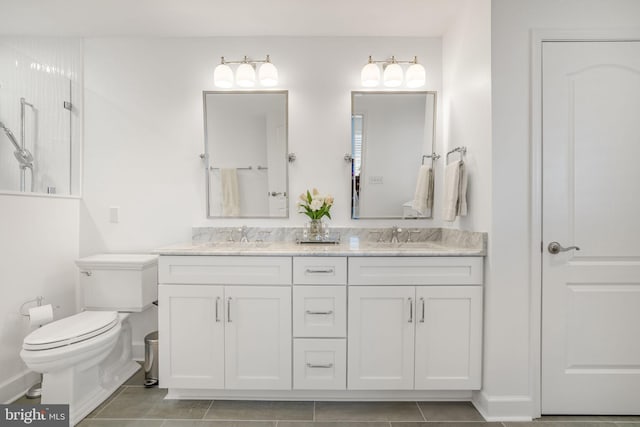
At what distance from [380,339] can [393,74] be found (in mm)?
1732

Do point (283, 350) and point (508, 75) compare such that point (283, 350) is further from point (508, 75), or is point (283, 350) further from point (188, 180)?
point (508, 75)

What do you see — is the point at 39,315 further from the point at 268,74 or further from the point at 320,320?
the point at 268,74

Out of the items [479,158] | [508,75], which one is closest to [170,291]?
[479,158]

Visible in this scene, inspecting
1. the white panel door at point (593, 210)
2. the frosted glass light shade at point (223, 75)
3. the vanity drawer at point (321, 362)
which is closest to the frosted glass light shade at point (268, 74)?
the frosted glass light shade at point (223, 75)

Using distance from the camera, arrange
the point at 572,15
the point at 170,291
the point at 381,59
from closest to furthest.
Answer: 1. the point at 572,15
2. the point at 170,291
3. the point at 381,59

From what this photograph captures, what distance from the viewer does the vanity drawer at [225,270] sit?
71.0 inches

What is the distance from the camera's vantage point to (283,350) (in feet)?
5.89

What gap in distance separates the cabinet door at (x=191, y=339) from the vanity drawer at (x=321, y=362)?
0.43 meters

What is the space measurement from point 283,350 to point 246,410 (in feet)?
1.27

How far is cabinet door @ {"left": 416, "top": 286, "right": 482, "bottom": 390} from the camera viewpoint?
178 centimetres

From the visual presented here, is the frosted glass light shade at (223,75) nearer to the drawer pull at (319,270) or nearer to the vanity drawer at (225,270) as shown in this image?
the vanity drawer at (225,270)

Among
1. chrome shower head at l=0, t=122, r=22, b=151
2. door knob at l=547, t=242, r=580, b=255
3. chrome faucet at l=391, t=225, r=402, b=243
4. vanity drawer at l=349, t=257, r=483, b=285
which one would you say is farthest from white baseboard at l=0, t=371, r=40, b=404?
door knob at l=547, t=242, r=580, b=255

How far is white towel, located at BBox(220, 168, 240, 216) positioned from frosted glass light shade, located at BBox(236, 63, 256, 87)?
615mm

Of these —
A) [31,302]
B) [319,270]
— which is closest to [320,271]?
[319,270]
